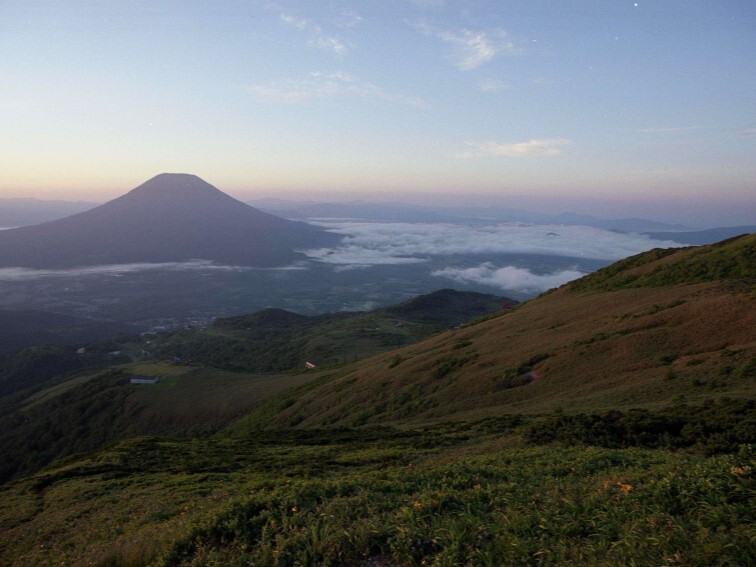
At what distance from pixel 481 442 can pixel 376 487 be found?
28.1 feet

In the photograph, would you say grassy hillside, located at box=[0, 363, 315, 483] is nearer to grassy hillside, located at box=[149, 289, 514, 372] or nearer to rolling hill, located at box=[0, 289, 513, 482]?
A: rolling hill, located at box=[0, 289, 513, 482]

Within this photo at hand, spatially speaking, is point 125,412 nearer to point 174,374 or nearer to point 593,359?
point 174,374

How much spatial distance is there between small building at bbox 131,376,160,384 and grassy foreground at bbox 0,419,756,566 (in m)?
57.1

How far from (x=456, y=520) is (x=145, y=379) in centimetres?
7143

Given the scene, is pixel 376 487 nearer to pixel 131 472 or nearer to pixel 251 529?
pixel 251 529

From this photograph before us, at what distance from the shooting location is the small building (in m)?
64.8

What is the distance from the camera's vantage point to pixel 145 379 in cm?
6619

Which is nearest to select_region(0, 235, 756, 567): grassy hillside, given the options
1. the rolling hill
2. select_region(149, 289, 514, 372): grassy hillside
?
the rolling hill

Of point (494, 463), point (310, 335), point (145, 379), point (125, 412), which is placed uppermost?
point (494, 463)

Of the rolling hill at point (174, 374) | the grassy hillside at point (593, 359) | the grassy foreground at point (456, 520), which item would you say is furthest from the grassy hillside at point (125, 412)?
the grassy foreground at point (456, 520)

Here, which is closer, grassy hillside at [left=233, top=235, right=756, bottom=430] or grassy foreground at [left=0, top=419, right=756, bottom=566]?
grassy foreground at [left=0, top=419, right=756, bottom=566]

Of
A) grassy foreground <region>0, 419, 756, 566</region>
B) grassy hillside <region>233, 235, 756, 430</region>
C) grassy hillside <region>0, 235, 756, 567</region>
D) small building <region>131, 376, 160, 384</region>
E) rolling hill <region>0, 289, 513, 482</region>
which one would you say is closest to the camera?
grassy foreground <region>0, 419, 756, 566</region>

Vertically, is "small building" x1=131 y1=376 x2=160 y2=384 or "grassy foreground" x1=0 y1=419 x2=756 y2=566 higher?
"grassy foreground" x1=0 y1=419 x2=756 y2=566

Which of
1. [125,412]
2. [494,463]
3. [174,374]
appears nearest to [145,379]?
[174,374]
